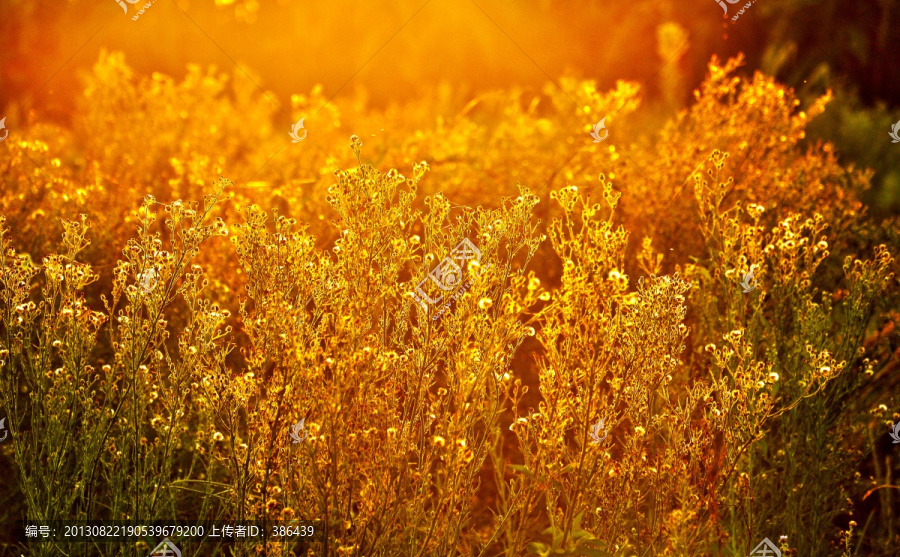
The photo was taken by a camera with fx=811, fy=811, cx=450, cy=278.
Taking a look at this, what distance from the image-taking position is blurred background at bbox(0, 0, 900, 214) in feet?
24.0

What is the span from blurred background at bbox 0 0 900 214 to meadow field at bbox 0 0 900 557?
7.29 ft

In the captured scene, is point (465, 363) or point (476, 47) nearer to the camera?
point (465, 363)

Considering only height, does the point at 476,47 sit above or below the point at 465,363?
above

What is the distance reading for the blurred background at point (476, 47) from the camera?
7323 millimetres

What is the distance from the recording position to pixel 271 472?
2.51m

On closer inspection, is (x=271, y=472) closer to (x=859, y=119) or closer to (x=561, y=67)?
(x=859, y=119)

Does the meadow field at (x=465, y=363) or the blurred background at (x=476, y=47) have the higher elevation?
the blurred background at (x=476, y=47)

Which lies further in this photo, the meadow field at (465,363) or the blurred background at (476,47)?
the blurred background at (476,47)

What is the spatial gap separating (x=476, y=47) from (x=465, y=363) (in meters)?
9.41

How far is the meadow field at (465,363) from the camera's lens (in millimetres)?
2500

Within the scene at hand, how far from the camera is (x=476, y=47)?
11.2 m

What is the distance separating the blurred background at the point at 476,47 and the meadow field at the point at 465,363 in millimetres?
2223

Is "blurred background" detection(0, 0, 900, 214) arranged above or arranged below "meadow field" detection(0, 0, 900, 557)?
above

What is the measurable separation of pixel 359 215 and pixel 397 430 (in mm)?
685
